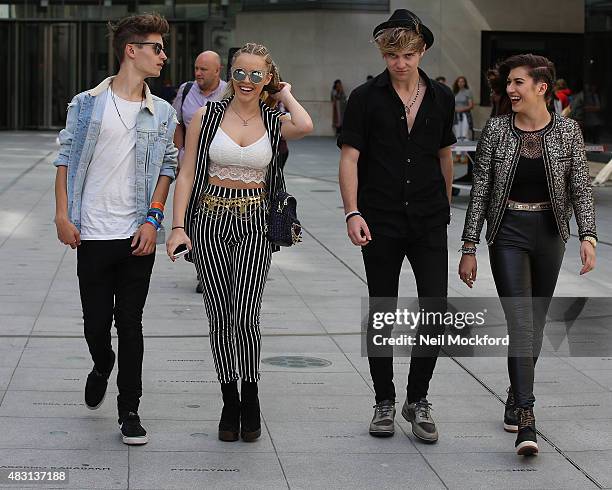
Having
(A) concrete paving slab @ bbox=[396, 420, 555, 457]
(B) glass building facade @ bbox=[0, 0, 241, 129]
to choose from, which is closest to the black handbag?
(A) concrete paving slab @ bbox=[396, 420, 555, 457]

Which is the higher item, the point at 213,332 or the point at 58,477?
the point at 213,332

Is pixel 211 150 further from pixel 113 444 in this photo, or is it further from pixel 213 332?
pixel 113 444

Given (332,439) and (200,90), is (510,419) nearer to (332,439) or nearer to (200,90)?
(332,439)

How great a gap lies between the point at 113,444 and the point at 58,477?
0.59 metres

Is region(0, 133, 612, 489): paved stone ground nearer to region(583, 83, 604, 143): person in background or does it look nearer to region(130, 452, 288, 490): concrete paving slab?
region(130, 452, 288, 490): concrete paving slab

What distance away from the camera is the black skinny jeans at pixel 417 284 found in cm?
579

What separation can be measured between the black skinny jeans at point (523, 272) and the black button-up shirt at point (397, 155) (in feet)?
1.07

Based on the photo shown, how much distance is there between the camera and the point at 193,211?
5.69 meters

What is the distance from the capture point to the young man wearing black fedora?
5.73 m

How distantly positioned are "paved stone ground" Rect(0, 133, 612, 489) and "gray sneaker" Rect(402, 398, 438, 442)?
2.0 inches

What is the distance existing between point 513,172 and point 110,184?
1848 millimetres

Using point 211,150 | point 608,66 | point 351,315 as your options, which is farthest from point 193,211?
point 608,66

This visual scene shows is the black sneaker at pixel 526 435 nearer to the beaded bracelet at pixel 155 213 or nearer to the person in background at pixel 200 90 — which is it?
the beaded bracelet at pixel 155 213

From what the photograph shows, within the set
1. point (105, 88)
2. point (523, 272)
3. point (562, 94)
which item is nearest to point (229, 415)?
point (523, 272)
